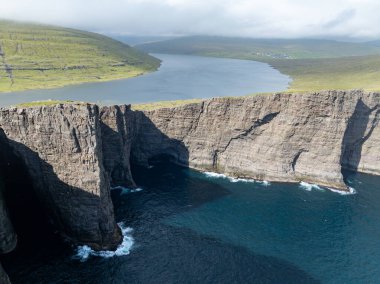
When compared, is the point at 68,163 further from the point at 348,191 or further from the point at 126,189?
the point at 348,191

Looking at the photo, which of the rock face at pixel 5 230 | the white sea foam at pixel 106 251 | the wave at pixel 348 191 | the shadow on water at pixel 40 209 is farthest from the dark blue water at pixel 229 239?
the rock face at pixel 5 230

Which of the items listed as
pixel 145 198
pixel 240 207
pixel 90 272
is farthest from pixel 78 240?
pixel 240 207

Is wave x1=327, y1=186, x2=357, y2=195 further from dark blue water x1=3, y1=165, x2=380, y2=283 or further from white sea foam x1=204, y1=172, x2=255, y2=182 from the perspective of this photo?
white sea foam x1=204, y1=172, x2=255, y2=182

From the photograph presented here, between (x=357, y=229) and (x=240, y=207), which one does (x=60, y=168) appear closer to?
(x=240, y=207)

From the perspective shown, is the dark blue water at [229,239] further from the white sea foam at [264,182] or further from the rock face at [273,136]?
the rock face at [273,136]

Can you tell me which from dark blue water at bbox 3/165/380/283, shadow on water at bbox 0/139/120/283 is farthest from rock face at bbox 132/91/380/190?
shadow on water at bbox 0/139/120/283

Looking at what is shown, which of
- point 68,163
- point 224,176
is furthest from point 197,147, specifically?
point 68,163

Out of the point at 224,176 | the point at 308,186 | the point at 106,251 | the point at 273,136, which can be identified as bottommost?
the point at 106,251
